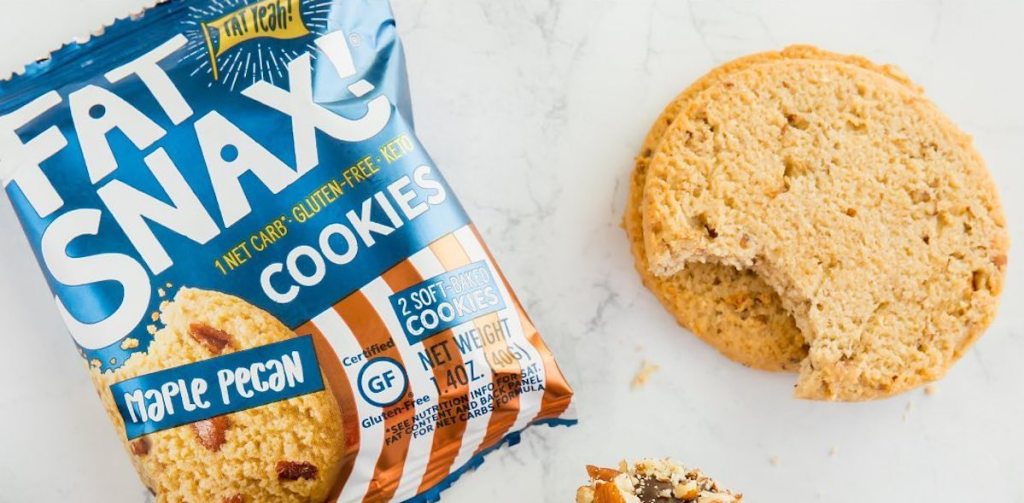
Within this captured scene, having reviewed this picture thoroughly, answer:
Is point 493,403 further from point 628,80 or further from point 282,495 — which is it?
point 628,80

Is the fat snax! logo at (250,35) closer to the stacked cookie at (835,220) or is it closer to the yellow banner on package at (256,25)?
the yellow banner on package at (256,25)

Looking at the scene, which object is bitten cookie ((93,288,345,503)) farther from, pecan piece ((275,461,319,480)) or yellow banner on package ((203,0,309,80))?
yellow banner on package ((203,0,309,80))

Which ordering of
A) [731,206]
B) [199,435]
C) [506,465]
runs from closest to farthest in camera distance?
1. [199,435]
2. [731,206]
3. [506,465]

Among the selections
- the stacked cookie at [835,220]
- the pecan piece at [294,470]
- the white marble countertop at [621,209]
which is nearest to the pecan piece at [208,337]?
the pecan piece at [294,470]

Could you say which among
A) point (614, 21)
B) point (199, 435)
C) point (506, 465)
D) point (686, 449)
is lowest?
point (686, 449)

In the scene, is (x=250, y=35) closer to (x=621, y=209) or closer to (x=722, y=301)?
(x=621, y=209)

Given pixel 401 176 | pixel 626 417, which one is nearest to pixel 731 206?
pixel 626 417
